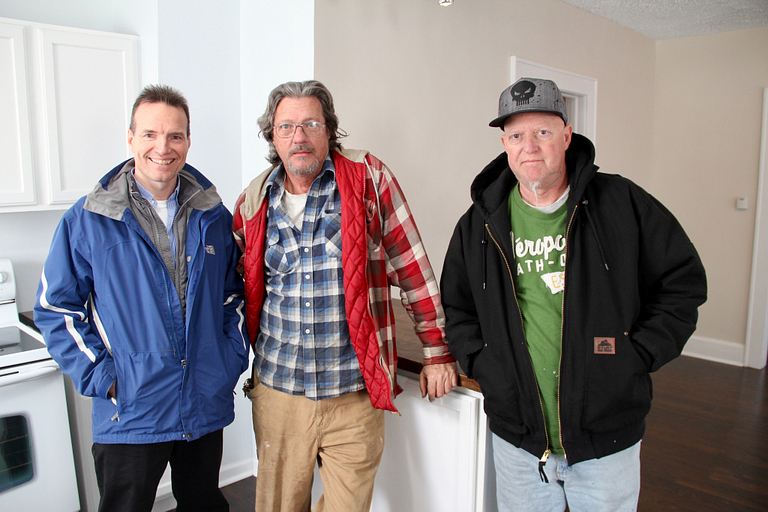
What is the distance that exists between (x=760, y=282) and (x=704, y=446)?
1.93 m

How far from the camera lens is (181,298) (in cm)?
155

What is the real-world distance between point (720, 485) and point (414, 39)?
268 cm

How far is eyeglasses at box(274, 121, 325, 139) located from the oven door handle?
136 centimetres

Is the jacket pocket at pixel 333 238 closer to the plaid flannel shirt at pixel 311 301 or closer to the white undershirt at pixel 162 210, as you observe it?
the plaid flannel shirt at pixel 311 301

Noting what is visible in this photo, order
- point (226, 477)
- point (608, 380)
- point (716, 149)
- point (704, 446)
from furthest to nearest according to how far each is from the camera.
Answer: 1. point (716, 149)
2. point (704, 446)
3. point (226, 477)
4. point (608, 380)

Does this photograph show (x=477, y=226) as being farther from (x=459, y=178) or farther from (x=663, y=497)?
(x=663, y=497)

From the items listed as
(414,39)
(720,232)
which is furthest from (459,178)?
(720,232)

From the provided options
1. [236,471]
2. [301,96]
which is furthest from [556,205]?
[236,471]

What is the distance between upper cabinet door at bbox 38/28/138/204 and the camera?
2357 mm

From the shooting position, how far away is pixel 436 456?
5.88 feet

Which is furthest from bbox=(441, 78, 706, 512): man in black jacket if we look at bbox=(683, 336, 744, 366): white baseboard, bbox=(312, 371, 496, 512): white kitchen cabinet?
bbox=(683, 336, 744, 366): white baseboard

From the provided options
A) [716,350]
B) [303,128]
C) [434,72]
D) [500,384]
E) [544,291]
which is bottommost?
[716,350]

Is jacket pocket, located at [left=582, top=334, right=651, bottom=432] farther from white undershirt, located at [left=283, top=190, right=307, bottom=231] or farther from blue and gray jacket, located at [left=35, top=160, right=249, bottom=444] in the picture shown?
blue and gray jacket, located at [left=35, top=160, right=249, bottom=444]

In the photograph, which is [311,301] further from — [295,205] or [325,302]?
[295,205]
